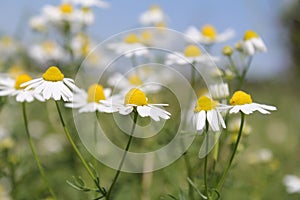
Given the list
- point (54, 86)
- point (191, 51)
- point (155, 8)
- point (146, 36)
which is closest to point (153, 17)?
point (155, 8)

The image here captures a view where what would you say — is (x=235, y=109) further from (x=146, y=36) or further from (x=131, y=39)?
(x=146, y=36)

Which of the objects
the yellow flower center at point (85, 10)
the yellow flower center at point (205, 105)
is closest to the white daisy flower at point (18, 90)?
the yellow flower center at point (205, 105)

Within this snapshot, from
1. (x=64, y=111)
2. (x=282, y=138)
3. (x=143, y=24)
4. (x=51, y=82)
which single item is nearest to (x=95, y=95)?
(x=51, y=82)

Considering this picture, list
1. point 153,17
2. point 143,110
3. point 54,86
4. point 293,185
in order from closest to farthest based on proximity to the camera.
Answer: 1. point 143,110
2. point 54,86
3. point 293,185
4. point 153,17

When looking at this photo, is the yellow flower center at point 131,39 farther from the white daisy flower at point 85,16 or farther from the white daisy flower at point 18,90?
the white daisy flower at point 18,90

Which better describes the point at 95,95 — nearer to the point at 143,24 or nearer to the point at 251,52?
the point at 251,52

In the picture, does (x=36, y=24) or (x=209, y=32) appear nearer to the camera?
(x=209, y=32)
